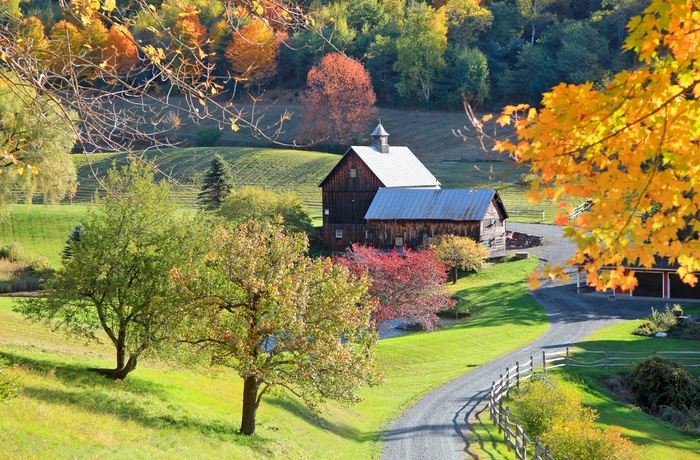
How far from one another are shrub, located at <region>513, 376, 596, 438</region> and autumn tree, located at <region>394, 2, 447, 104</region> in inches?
3155

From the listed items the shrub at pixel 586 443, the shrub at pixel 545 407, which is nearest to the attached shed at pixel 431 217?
the shrub at pixel 545 407

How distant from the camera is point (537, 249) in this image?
191 feet

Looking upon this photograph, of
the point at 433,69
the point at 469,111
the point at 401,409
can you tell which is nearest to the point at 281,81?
the point at 433,69

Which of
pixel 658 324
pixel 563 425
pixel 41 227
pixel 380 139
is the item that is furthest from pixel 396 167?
pixel 563 425

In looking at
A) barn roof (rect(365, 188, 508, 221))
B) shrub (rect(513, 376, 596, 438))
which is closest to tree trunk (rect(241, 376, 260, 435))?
shrub (rect(513, 376, 596, 438))

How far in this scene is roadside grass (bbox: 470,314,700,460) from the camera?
23.3 m

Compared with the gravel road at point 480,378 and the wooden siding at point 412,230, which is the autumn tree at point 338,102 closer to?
the wooden siding at point 412,230

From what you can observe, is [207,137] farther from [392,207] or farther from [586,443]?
[586,443]

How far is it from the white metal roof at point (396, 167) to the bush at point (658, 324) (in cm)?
2585

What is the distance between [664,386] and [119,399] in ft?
67.8

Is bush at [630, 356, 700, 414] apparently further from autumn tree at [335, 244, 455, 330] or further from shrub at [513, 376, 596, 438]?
autumn tree at [335, 244, 455, 330]

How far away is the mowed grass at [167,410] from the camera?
15.9 meters

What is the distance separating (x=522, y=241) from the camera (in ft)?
199

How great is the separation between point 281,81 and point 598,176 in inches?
4215
